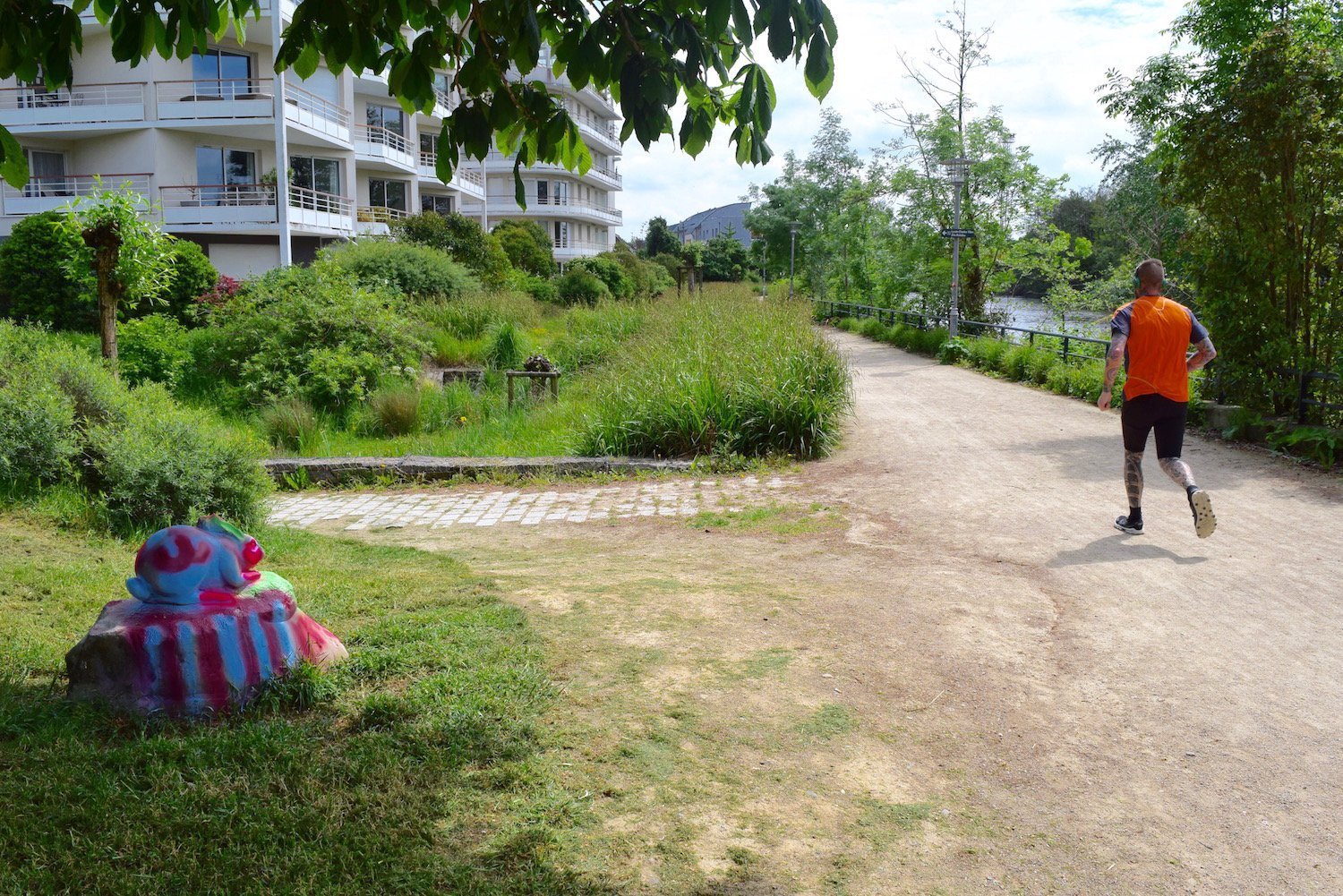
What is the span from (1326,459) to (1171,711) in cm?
690

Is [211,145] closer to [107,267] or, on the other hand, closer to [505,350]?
[505,350]

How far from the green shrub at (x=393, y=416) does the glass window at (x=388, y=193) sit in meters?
29.0

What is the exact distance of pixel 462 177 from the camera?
4878 centimetres

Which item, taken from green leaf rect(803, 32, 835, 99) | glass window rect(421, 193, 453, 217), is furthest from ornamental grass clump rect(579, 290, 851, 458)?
glass window rect(421, 193, 453, 217)

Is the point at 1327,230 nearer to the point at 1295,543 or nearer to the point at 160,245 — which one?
the point at 1295,543

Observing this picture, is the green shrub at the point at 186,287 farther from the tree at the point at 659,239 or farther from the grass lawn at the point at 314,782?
the tree at the point at 659,239

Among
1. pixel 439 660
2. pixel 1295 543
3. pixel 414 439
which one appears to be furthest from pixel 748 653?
pixel 414 439

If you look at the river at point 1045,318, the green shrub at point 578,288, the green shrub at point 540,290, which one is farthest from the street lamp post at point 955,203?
the green shrub at point 540,290

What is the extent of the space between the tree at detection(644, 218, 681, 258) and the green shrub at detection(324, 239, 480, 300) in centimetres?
6697

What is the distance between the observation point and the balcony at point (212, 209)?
95.5ft

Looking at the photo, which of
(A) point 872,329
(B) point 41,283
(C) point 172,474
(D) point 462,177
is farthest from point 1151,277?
(D) point 462,177

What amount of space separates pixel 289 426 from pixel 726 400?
223 inches

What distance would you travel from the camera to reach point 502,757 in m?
3.59

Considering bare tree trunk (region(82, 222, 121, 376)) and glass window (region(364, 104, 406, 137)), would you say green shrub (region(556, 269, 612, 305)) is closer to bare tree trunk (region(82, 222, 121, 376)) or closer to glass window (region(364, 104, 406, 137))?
glass window (region(364, 104, 406, 137))
